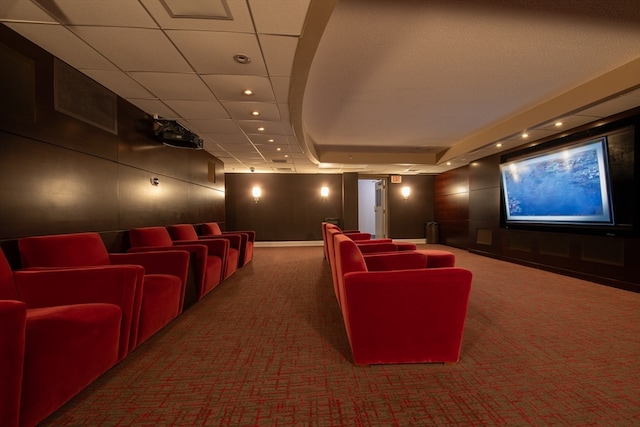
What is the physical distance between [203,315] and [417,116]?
4560mm

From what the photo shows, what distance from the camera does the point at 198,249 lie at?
329 centimetres

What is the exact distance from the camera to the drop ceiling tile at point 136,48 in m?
2.15

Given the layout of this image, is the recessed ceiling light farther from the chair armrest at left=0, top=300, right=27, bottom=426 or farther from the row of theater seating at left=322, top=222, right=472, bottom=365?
the chair armrest at left=0, top=300, right=27, bottom=426

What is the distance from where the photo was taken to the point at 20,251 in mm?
2078

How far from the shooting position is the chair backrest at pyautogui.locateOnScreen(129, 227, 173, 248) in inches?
132

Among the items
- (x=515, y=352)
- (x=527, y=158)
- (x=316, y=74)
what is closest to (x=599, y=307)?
(x=515, y=352)

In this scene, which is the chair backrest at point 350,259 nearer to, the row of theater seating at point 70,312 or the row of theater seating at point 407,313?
the row of theater seating at point 407,313

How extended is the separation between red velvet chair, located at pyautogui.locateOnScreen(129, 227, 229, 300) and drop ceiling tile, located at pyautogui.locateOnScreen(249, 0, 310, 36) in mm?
2479

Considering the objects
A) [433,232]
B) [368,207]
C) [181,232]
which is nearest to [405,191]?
[433,232]

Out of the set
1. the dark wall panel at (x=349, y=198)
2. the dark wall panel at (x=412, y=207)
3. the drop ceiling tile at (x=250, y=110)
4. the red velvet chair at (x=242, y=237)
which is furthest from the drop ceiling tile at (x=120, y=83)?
the dark wall panel at (x=412, y=207)

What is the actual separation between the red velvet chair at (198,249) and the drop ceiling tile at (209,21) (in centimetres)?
227

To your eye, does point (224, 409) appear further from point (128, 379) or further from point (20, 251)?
point (20, 251)

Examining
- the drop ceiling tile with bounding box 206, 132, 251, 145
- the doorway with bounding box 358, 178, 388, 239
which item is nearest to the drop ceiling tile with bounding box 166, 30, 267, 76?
the drop ceiling tile with bounding box 206, 132, 251, 145

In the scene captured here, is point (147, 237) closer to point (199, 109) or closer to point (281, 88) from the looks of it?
point (199, 109)
